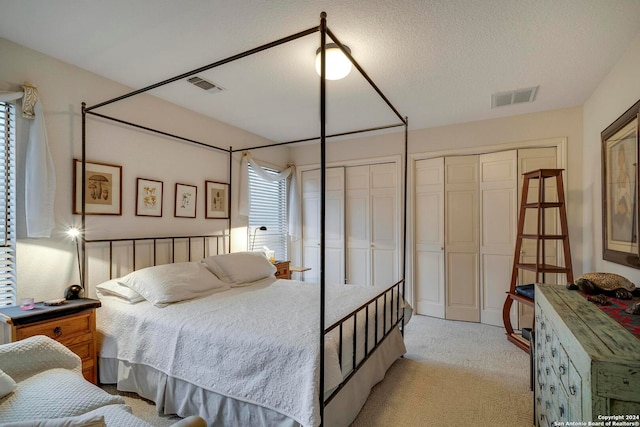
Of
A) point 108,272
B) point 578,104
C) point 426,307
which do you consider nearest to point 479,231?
point 426,307

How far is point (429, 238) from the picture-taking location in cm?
Result: 407

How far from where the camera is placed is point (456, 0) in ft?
5.59

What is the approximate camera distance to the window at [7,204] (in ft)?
6.66

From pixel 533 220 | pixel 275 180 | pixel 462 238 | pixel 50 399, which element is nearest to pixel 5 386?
pixel 50 399

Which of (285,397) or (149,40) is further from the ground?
(149,40)

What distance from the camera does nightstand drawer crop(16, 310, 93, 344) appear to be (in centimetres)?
181

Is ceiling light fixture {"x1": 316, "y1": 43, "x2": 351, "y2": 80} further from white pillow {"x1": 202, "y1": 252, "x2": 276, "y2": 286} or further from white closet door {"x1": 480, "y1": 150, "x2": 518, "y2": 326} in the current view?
white closet door {"x1": 480, "y1": 150, "x2": 518, "y2": 326}

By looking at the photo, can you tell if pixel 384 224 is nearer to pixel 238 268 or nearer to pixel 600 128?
pixel 238 268

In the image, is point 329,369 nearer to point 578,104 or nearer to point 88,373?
point 88,373

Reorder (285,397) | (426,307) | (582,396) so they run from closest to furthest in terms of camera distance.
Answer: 1. (582,396)
2. (285,397)
3. (426,307)

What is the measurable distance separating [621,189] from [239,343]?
287 cm

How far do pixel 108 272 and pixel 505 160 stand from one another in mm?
4395

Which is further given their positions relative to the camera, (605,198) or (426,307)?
(426,307)

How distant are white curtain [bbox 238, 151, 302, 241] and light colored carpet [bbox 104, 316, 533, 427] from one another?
90.9 inches
